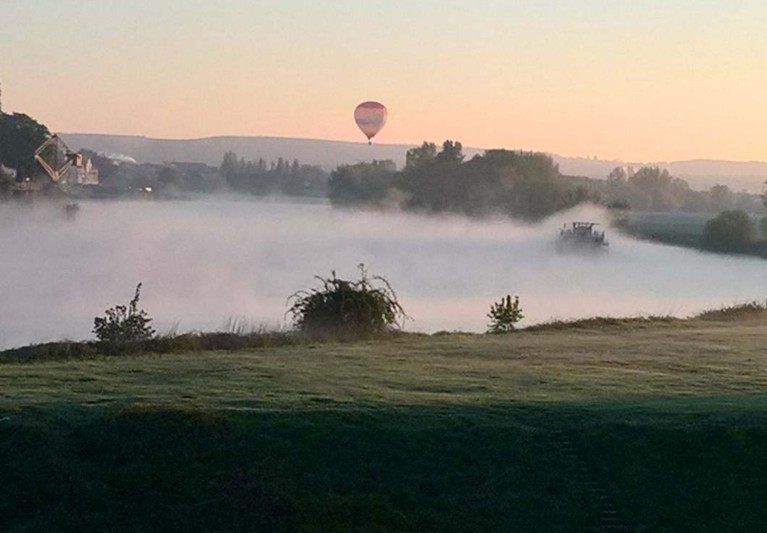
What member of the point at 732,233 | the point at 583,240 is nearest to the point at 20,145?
the point at 583,240

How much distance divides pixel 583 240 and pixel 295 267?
1302 inches

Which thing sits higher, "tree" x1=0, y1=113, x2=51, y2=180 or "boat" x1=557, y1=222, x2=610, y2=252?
"tree" x1=0, y1=113, x2=51, y2=180

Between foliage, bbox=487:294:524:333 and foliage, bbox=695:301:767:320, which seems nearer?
foliage, bbox=487:294:524:333

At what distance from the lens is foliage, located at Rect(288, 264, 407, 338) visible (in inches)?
1425

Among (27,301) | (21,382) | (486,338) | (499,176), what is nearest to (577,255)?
(499,176)

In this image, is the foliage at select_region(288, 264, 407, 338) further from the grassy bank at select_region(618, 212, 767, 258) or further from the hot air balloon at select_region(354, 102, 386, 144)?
the grassy bank at select_region(618, 212, 767, 258)

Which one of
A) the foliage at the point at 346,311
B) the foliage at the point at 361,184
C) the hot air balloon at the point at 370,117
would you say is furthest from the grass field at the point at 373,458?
the foliage at the point at 361,184

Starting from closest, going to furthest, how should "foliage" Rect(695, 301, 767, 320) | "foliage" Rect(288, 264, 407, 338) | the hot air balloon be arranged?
"foliage" Rect(288, 264, 407, 338)
"foliage" Rect(695, 301, 767, 320)
the hot air balloon

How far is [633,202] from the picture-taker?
133 m

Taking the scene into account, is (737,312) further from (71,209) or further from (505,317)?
(71,209)

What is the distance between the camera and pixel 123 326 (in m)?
34.7

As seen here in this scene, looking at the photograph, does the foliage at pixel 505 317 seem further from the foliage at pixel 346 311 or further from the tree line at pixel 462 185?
the tree line at pixel 462 185

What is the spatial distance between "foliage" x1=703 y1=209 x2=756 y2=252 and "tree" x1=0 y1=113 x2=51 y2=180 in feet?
183

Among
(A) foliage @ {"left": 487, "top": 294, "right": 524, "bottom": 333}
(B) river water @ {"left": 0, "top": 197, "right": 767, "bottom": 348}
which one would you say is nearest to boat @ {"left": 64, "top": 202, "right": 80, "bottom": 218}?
(B) river water @ {"left": 0, "top": 197, "right": 767, "bottom": 348}
